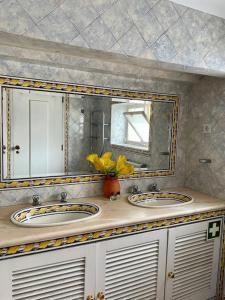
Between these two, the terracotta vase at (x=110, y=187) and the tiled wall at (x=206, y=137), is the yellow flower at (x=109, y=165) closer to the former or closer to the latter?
the terracotta vase at (x=110, y=187)

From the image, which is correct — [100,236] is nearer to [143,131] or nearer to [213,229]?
[213,229]

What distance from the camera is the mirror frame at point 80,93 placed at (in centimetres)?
186

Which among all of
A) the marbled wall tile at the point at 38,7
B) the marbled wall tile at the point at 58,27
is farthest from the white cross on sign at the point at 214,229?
the marbled wall tile at the point at 38,7

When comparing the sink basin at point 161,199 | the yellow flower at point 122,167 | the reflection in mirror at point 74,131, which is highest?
the reflection in mirror at point 74,131

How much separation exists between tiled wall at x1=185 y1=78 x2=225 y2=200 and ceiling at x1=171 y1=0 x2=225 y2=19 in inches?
22.4

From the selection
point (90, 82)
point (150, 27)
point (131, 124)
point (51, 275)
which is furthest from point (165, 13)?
point (51, 275)

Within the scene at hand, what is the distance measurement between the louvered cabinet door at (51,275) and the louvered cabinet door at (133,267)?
9 cm

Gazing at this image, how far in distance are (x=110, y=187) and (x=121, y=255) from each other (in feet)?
1.82

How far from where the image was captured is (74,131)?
2.10 meters

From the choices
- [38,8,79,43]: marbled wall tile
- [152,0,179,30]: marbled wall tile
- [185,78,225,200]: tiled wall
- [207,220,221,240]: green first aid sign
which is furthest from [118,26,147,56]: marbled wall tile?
[207,220,221,240]: green first aid sign

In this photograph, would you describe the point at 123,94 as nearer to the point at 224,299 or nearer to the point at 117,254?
the point at 117,254

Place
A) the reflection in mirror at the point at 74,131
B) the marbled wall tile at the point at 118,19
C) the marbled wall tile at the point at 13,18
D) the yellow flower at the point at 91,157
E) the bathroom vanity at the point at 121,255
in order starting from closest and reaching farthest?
1. the marbled wall tile at the point at 13,18
2. the bathroom vanity at the point at 121,255
3. the marbled wall tile at the point at 118,19
4. the reflection in mirror at the point at 74,131
5. the yellow flower at the point at 91,157

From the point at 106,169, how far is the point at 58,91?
0.69 meters

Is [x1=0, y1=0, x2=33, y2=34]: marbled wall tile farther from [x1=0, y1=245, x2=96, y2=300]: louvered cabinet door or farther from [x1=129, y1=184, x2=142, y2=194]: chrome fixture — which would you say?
[x1=129, y1=184, x2=142, y2=194]: chrome fixture
